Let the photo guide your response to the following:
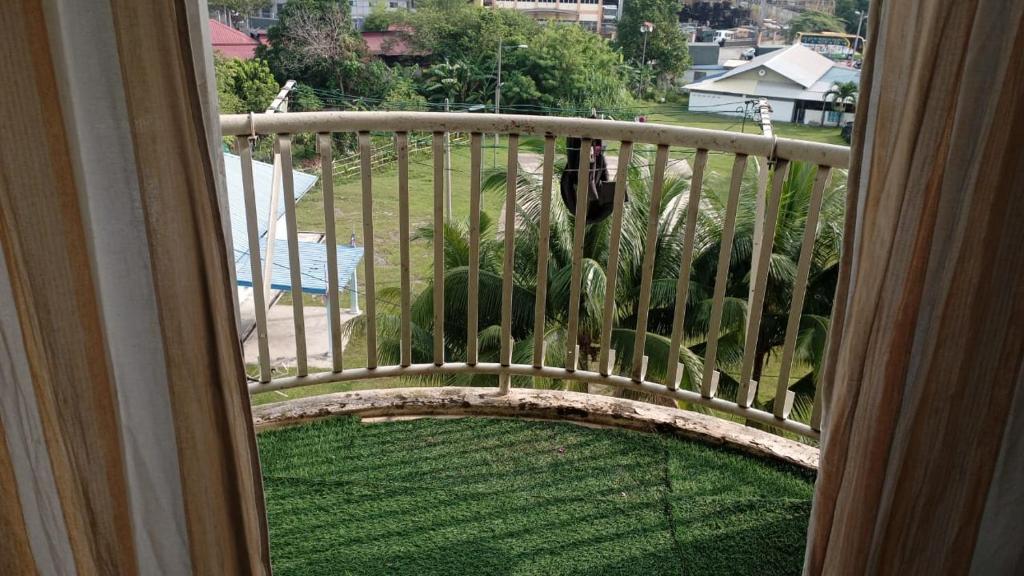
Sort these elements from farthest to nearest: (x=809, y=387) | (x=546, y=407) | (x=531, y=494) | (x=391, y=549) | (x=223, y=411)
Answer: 1. (x=809, y=387)
2. (x=546, y=407)
3. (x=531, y=494)
4. (x=391, y=549)
5. (x=223, y=411)

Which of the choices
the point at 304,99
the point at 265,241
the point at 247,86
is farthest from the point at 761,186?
the point at 265,241

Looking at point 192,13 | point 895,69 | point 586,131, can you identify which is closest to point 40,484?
point 192,13

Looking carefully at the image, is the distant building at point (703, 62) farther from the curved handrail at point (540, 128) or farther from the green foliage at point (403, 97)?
the green foliage at point (403, 97)

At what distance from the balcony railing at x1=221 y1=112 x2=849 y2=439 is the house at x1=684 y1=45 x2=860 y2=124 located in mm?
420

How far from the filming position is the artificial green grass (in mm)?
2049

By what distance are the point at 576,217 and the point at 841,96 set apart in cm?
81

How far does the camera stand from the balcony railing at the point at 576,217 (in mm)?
2215

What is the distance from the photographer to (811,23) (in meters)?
2.52

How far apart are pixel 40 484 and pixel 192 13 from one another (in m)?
0.75

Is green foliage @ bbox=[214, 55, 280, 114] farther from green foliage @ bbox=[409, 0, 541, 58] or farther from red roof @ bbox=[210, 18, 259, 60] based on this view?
green foliage @ bbox=[409, 0, 541, 58]

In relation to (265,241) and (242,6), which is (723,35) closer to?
(242,6)

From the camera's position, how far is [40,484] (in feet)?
4.10

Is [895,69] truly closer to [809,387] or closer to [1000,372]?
[1000,372]

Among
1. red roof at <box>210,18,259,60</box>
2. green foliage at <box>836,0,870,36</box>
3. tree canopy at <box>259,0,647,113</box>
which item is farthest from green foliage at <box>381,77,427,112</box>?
green foliage at <box>836,0,870,36</box>
